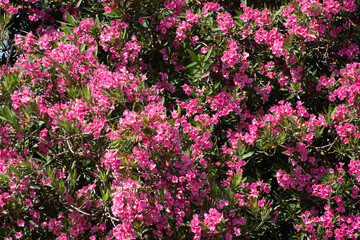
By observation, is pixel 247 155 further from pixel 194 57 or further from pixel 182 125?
pixel 194 57

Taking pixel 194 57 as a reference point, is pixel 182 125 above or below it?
below

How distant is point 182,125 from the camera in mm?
3465

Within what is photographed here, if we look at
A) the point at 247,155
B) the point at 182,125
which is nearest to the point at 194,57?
the point at 182,125

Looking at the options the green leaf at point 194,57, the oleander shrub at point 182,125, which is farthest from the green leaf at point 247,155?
the green leaf at point 194,57

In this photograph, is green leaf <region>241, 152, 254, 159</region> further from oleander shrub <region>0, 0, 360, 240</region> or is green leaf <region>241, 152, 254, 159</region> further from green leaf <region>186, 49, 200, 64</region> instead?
green leaf <region>186, 49, 200, 64</region>

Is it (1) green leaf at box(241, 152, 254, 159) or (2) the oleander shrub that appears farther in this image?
(1) green leaf at box(241, 152, 254, 159)

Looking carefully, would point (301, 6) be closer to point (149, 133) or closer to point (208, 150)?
point (208, 150)

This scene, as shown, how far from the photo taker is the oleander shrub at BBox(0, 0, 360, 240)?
10.7 ft

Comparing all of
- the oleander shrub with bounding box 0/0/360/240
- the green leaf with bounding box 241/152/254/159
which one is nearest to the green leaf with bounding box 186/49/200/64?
the oleander shrub with bounding box 0/0/360/240

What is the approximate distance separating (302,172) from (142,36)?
5.90ft

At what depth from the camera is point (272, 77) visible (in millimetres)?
4109

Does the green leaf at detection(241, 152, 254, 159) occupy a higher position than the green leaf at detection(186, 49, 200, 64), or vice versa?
the green leaf at detection(186, 49, 200, 64)

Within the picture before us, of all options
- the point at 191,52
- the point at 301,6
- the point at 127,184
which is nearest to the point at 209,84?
the point at 191,52

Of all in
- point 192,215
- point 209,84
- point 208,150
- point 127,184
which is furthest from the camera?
point 209,84
